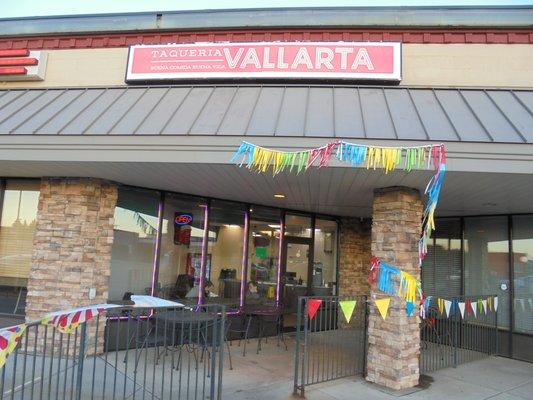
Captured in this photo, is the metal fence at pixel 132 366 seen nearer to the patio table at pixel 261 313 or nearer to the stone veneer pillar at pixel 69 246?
the stone veneer pillar at pixel 69 246

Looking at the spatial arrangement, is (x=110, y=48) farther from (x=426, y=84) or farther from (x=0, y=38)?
(x=426, y=84)

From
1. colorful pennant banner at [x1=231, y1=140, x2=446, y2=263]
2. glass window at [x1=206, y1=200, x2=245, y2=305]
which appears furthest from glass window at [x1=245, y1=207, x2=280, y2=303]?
colorful pennant banner at [x1=231, y1=140, x2=446, y2=263]

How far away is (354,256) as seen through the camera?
12.2m

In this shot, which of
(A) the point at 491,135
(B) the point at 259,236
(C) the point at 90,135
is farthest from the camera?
(B) the point at 259,236

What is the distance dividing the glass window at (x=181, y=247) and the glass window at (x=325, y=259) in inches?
135

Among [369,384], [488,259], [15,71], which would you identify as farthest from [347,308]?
[15,71]

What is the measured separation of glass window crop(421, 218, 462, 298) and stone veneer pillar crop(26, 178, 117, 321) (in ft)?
23.8

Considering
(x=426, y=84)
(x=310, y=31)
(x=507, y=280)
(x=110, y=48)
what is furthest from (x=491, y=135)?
(x=110, y=48)

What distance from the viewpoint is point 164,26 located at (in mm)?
8812

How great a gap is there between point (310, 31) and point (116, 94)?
12.0 ft

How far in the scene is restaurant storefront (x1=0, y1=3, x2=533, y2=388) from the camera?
616 centimetres

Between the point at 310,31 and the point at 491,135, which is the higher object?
the point at 310,31

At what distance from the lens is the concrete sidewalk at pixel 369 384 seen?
20.9ft

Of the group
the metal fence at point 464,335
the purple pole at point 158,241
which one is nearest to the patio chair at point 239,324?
the purple pole at point 158,241
